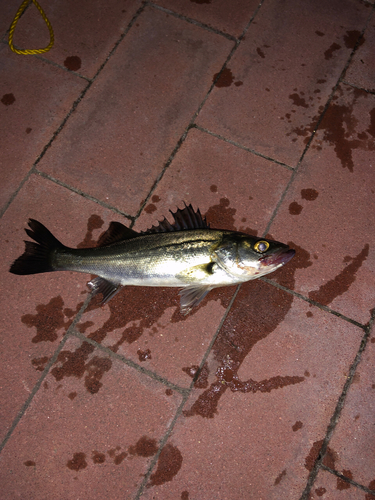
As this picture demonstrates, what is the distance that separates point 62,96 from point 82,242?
2.01 meters

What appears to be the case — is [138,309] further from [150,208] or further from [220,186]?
[220,186]

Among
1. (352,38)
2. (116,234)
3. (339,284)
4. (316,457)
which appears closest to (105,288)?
(116,234)

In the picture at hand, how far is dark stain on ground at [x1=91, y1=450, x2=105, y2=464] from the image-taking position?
3.66 meters

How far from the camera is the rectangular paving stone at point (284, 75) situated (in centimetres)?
454

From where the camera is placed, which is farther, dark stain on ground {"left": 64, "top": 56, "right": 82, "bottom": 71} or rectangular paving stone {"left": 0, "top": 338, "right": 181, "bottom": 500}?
dark stain on ground {"left": 64, "top": 56, "right": 82, "bottom": 71}

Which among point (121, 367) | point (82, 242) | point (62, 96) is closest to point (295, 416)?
point (121, 367)

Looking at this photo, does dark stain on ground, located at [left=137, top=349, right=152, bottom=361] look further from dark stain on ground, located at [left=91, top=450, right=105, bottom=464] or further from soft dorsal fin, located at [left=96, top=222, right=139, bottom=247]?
soft dorsal fin, located at [left=96, top=222, right=139, bottom=247]

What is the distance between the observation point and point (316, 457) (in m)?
3.71

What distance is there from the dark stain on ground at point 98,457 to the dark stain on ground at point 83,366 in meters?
0.63

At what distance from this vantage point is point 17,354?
3.92 m

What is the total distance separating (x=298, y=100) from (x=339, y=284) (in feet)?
7.88

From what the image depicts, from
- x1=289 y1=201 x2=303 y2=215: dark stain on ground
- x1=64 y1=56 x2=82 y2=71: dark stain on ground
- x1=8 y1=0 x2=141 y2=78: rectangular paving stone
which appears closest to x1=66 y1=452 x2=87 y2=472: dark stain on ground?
x1=289 y1=201 x2=303 y2=215: dark stain on ground

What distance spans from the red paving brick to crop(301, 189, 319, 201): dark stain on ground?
17 millimetres

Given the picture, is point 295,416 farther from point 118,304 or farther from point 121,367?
point 118,304
